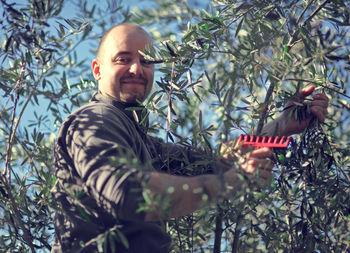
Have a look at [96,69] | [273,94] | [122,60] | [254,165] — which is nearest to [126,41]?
[122,60]

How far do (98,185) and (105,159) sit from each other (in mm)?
121

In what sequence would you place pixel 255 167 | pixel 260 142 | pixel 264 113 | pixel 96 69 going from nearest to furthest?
pixel 255 167 < pixel 260 142 < pixel 264 113 < pixel 96 69

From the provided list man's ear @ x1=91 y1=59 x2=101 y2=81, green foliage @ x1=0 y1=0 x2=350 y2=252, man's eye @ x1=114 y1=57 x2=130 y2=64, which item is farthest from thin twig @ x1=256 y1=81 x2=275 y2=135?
man's ear @ x1=91 y1=59 x2=101 y2=81

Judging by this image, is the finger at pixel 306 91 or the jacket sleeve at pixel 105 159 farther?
the finger at pixel 306 91

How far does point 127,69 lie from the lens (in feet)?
10.3

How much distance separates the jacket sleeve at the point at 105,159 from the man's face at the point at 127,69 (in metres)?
0.53

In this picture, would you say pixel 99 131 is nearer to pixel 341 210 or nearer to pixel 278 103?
pixel 278 103

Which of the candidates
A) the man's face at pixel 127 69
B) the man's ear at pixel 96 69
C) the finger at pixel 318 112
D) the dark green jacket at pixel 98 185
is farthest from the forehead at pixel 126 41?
the finger at pixel 318 112

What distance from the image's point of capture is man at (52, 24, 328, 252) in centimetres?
210

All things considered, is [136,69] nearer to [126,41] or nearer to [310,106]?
[126,41]

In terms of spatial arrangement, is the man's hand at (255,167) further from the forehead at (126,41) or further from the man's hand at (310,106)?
the forehead at (126,41)

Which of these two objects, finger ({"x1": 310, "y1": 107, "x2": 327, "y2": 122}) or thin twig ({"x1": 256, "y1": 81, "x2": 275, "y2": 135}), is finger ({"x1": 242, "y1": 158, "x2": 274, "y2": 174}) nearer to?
thin twig ({"x1": 256, "y1": 81, "x2": 275, "y2": 135})

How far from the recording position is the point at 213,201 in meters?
1.94

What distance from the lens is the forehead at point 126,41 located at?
316cm
